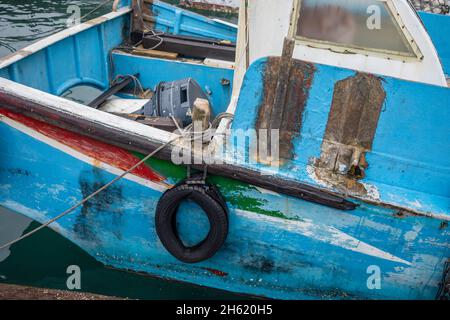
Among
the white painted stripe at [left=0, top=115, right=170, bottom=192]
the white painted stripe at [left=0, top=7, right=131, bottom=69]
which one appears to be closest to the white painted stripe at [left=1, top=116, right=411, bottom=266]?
the white painted stripe at [left=0, top=115, right=170, bottom=192]

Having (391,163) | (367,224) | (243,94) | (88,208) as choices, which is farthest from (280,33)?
(88,208)

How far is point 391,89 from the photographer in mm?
2771

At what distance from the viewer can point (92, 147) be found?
10.9 feet

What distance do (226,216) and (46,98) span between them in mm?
1703

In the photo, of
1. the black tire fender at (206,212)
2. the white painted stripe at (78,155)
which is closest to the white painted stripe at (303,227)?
the white painted stripe at (78,155)

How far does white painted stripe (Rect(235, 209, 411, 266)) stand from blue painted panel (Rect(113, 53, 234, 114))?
2.84 m

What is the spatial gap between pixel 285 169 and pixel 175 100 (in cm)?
184

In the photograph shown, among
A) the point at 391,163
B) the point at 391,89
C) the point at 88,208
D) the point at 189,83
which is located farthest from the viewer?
the point at 189,83

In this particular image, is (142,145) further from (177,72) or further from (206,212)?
(177,72)

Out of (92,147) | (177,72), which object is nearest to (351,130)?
(92,147)

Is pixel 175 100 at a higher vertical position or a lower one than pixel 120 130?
lower

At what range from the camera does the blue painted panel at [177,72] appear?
573 cm

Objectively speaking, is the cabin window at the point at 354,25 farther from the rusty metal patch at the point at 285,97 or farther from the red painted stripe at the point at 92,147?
the red painted stripe at the point at 92,147
